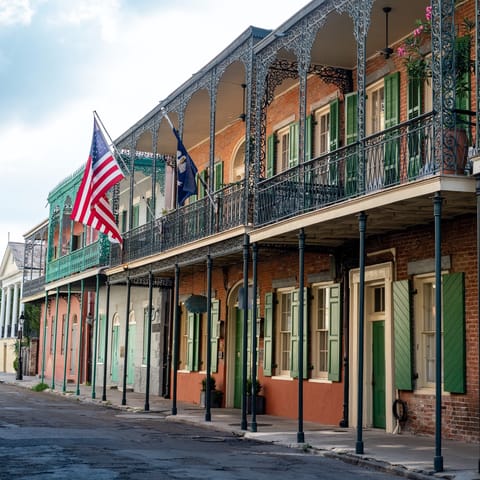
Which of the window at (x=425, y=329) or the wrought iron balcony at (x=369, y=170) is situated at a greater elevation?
the wrought iron balcony at (x=369, y=170)

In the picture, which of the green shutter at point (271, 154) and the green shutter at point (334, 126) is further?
the green shutter at point (271, 154)

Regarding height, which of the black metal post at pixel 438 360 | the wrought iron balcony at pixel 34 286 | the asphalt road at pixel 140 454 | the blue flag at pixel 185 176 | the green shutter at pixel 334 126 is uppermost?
the green shutter at pixel 334 126

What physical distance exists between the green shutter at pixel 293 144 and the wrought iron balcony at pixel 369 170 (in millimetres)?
2591

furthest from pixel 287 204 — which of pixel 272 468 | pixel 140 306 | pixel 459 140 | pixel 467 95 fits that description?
pixel 140 306

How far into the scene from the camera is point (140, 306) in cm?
2709

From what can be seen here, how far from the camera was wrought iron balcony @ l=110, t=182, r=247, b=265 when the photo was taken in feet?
54.7

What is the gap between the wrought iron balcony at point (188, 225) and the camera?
16672mm

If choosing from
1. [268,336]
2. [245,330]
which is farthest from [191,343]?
[245,330]

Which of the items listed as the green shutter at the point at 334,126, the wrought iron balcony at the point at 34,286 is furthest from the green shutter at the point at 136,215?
the green shutter at the point at 334,126

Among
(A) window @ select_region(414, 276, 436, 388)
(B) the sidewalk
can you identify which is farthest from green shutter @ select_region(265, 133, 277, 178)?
(A) window @ select_region(414, 276, 436, 388)

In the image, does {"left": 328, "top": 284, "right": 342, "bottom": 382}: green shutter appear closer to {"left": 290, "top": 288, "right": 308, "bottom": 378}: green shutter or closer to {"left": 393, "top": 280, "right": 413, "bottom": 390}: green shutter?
{"left": 290, "top": 288, "right": 308, "bottom": 378}: green shutter

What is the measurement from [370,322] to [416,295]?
65.5 inches

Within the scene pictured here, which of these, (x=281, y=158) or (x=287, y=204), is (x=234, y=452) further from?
(x=281, y=158)

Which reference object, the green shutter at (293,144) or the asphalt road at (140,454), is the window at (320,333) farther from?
the green shutter at (293,144)
